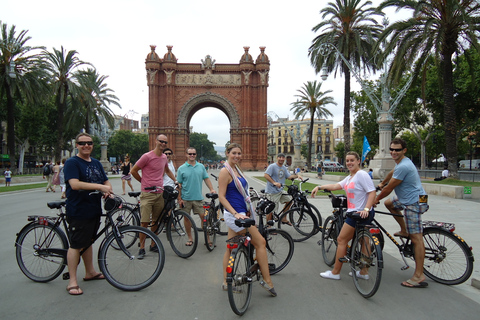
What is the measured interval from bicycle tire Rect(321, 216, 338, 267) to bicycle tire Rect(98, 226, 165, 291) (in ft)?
8.77

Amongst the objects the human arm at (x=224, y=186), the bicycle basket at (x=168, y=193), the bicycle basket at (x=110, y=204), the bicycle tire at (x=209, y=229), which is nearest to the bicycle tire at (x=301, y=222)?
the bicycle tire at (x=209, y=229)

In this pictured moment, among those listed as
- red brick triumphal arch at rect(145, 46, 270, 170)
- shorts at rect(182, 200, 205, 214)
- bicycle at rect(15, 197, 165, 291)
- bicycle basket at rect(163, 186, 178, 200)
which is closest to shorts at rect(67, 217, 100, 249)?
bicycle at rect(15, 197, 165, 291)

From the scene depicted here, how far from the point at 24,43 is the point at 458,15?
2885cm

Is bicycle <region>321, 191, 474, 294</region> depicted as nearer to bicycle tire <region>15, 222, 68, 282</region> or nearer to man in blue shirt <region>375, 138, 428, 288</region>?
man in blue shirt <region>375, 138, 428, 288</region>

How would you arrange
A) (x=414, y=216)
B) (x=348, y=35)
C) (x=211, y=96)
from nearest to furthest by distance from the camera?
1. (x=414, y=216)
2. (x=348, y=35)
3. (x=211, y=96)

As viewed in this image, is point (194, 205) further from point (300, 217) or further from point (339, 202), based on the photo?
point (339, 202)

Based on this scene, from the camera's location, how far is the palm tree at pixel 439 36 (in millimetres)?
15586

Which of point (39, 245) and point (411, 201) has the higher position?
point (411, 201)

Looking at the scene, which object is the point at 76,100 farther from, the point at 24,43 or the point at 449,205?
the point at 449,205

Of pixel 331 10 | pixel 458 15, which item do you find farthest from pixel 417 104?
pixel 458 15

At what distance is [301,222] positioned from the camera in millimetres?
7180

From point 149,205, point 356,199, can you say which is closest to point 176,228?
point 149,205

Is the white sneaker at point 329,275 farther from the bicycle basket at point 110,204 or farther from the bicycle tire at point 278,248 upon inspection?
the bicycle basket at point 110,204

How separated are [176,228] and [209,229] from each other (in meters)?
0.72
